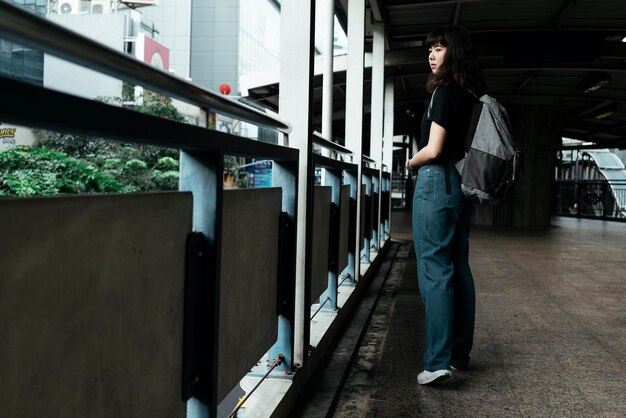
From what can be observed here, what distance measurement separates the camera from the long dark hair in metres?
2.78

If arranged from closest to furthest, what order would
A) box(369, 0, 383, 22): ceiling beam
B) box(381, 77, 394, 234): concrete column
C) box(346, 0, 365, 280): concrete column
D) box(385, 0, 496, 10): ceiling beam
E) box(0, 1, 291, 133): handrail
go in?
box(0, 1, 291, 133): handrail, box(346, 0, 365, 280): concrete column, box(369, 0, 383, 22): ceiling beam, box(385, 0, 496, 10): ceiling beam, box(381, 77, 394, 234): concrete column

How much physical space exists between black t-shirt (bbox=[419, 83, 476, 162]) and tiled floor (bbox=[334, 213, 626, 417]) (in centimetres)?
101

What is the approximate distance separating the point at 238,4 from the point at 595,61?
5.30m

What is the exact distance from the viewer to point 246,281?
6.46ft

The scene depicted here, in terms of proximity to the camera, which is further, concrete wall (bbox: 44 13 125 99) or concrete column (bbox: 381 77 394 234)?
concrete column (bbox: 381 77 394 234)

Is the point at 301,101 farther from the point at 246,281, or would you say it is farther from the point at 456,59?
the point at 246,281

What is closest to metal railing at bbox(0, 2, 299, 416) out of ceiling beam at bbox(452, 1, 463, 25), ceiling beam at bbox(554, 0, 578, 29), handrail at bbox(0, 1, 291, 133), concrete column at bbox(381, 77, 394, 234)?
handrail at bbox(0, 1, 291, 133)

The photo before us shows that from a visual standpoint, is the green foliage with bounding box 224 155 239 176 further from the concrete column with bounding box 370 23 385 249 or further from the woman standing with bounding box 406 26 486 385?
the concrete column with bounding box 370 23 385 249

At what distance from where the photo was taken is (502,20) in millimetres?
8383

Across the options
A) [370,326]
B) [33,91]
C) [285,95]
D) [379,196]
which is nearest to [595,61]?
[379,196]

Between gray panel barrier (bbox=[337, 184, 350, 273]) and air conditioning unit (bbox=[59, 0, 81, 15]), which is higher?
air conditioning unit (bbox=[59, 0, 81, 15])

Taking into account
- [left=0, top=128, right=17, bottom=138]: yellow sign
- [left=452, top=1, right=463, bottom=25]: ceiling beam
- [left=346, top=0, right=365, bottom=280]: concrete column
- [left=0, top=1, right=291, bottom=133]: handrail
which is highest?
[left=452, top=1, right=463, bottom=25]: ceiling beam

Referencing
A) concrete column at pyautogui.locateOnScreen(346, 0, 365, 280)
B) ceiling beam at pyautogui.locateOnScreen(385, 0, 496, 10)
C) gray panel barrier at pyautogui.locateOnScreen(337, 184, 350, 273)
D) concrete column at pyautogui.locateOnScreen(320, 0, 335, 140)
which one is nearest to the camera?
gray panel barrier at pyautogui.locateOnScreen(337, 184, 350, 273)

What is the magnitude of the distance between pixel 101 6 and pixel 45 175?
96cm
